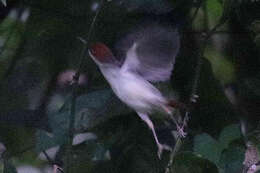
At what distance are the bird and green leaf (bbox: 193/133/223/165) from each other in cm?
26

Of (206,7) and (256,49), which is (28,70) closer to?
(206,7)

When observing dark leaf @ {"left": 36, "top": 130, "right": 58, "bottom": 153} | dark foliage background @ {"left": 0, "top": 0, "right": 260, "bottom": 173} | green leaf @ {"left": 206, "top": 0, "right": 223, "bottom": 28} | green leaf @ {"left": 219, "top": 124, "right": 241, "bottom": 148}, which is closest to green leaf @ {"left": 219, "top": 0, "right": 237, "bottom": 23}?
dark foliage background @ {"left": 0, "top": 0, "right": 260, "bottom": 173}

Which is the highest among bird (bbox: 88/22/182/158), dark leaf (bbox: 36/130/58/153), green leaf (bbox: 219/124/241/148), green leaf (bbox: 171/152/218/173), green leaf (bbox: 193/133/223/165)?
bird (bbox: 88/22/182/158)

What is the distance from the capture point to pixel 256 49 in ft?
5.48

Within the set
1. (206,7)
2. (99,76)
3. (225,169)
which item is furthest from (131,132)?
(206,7)

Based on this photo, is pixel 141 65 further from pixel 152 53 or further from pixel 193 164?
pixel 193 164

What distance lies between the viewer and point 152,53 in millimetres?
1227

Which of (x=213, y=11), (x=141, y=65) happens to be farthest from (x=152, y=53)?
(x=213, y=11)

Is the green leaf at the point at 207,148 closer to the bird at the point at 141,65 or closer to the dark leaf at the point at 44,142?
the bird at the point at 141,65

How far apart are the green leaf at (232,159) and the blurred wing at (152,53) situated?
0.26m

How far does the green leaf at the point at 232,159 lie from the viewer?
1.28 m

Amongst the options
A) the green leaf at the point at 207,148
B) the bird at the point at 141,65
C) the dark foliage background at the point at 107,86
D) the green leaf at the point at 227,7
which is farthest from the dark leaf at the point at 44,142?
the green leaf at the point at 227,7

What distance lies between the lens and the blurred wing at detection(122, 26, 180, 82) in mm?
1220

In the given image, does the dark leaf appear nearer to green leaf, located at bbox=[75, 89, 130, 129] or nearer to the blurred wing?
green leaf, located at bbox=[75, 89, 130, 129]
